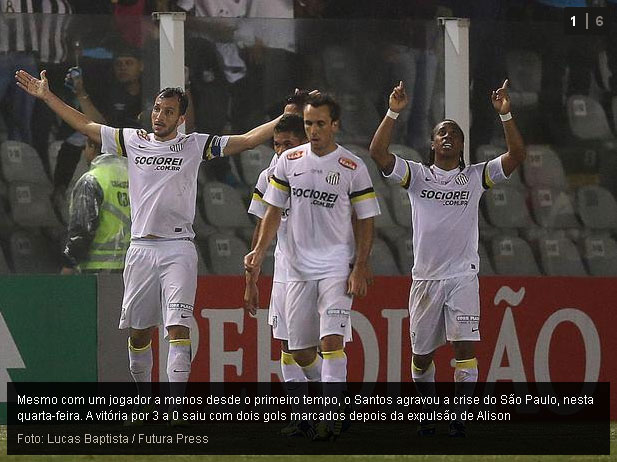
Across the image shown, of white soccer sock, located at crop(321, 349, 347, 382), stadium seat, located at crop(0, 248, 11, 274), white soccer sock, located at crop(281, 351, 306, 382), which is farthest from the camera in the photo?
stadium seat, located at crop(0, 248, 11, 274)

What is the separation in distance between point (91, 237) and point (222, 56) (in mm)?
1537

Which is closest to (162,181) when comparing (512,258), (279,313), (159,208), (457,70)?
(159,208)

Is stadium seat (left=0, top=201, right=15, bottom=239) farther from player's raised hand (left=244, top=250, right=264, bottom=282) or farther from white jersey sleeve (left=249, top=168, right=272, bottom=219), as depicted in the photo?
player's raised hand (left=244, top=250, right=264, bottom=282)

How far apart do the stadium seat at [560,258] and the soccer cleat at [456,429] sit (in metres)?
2.89

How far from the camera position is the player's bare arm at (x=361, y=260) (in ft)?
28.4

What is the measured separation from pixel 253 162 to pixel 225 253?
68 centimetres

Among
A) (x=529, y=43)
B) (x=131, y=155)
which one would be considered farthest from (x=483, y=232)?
(x=131, y=155)

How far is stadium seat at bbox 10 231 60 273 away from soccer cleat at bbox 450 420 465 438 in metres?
3.38

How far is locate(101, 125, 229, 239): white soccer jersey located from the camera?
9703mm

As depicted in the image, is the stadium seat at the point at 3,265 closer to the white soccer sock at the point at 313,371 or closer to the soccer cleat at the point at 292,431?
the white soccer sock at the point at 313,371

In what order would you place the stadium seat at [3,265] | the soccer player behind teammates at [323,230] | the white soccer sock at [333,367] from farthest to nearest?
the stadium seat at [3,265] → the soccer player behind teammates at [323,230] → the white soccer sock at [333,367]

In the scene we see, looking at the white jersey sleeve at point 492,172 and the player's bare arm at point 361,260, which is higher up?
the white jersey sleeve at point 492,172

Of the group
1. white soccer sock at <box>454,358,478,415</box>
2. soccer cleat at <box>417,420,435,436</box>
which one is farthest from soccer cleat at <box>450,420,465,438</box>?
white soccer sock at <box>454,358,478,415</box>
